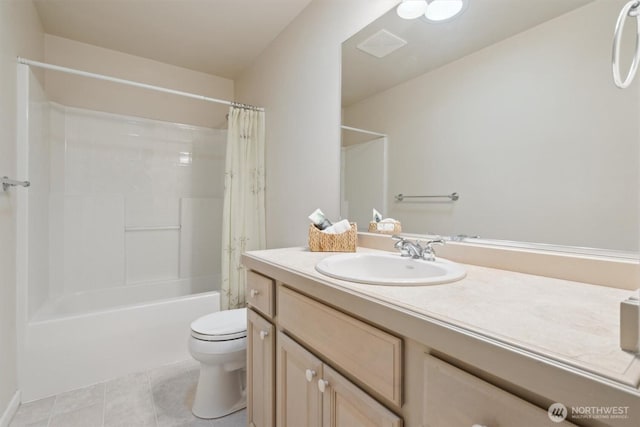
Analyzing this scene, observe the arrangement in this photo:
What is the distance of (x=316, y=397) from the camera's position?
86cm

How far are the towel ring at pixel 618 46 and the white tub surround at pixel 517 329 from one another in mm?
543

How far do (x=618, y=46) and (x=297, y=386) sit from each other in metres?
1.34

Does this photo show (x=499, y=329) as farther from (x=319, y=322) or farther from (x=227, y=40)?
(x=227, y=40)

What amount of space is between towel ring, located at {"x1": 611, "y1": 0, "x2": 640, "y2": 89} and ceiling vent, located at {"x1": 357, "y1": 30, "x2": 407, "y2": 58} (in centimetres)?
77

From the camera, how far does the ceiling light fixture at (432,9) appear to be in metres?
1.19

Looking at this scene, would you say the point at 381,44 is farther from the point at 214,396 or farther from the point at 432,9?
the point at 214,396

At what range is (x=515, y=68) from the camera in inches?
38.8

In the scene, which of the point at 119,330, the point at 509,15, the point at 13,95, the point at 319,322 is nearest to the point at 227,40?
the point at 13,95

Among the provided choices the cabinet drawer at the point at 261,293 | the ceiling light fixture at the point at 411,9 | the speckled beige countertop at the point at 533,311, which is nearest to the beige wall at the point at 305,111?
the ceiling light fixture at the point at 411,9

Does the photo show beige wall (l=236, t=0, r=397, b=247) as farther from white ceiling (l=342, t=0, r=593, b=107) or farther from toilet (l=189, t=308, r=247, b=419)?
toilet (l=189, t=308, r=247, b=419)

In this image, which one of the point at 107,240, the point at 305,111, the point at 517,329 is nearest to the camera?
the point at 517,329

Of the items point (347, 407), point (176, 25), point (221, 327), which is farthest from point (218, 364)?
point (176, 25)

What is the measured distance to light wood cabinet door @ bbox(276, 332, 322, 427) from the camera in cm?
86

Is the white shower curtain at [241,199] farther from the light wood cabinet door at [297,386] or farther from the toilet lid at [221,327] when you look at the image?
the light wood cabinet door at [297,386]
